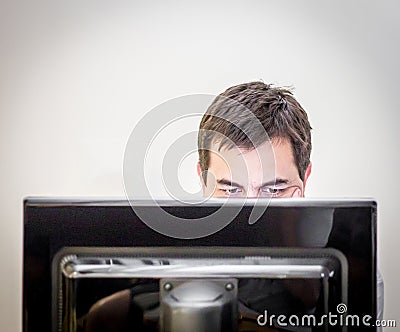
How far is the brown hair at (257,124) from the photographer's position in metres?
1.59

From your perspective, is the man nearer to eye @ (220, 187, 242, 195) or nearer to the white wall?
eye @ (220, 187, 242, 195)

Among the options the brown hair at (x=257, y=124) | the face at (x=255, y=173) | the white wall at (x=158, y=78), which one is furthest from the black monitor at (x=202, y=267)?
the white wall at (x=158, y=78)

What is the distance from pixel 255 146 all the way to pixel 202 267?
71cm

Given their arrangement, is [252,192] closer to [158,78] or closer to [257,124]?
[257,124]

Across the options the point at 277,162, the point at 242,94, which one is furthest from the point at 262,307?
the point at 242,94

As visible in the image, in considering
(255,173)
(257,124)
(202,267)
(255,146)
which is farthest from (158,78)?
(202,267)

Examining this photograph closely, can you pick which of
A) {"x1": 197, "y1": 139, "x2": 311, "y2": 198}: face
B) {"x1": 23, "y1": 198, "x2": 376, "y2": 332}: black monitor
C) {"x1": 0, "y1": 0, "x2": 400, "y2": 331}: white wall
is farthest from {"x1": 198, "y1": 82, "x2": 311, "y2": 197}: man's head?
{"x1": 23, "y1": 198, "x2": 376, "y2": 332}: black monitor

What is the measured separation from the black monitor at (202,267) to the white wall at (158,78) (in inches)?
54.7

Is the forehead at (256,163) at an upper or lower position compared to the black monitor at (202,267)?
upper

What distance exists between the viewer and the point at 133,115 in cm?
222

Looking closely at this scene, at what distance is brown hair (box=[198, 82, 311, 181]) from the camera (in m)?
1.59

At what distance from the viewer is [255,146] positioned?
1500 mm

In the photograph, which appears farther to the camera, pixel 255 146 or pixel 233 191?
pixel 255 146

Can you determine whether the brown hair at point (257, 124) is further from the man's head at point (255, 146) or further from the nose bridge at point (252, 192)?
the nose bridge at point (252, 192)
